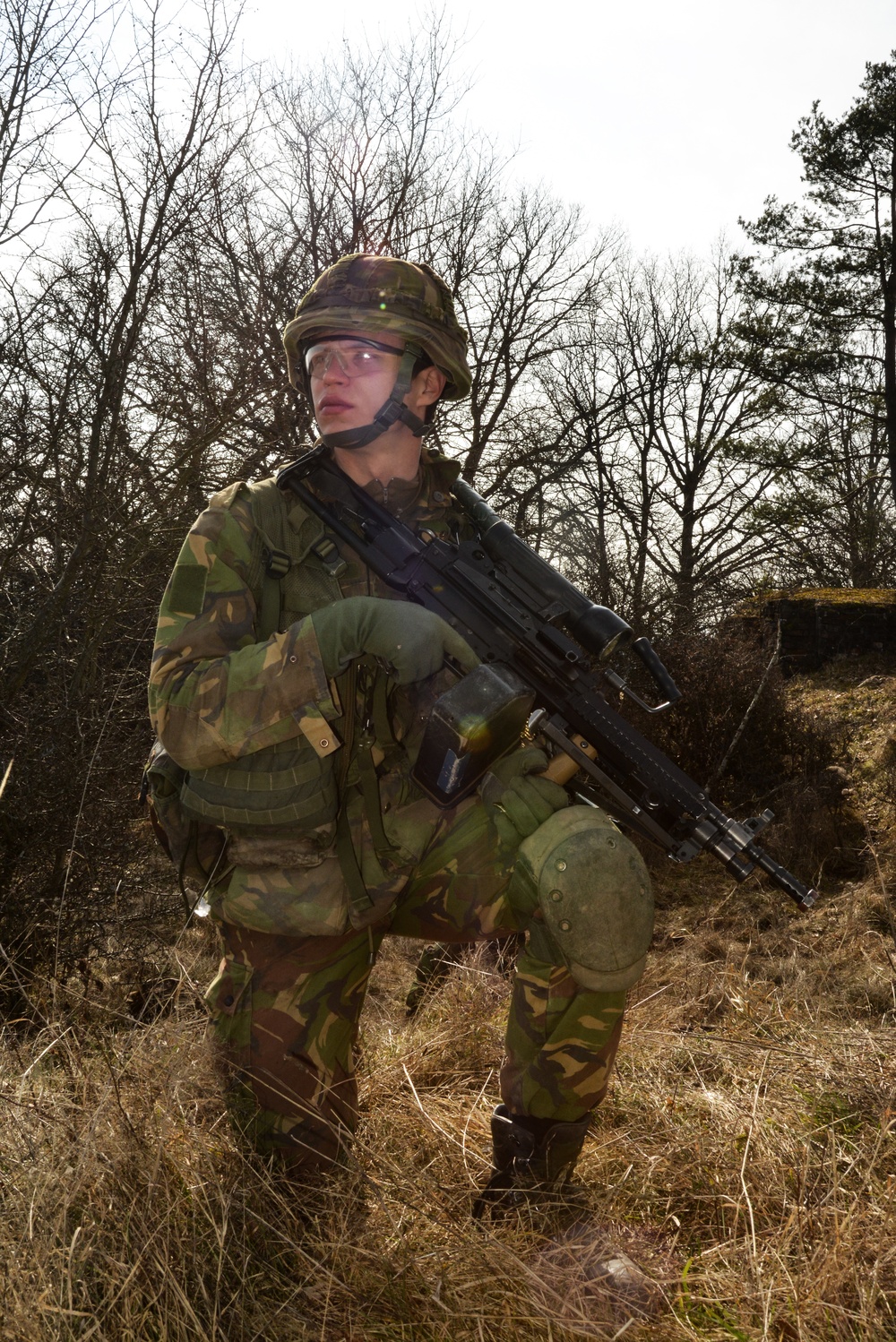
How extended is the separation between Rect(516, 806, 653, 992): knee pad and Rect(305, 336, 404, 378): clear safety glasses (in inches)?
54.3

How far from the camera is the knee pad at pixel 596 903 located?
2135mm

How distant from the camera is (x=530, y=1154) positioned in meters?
2.24

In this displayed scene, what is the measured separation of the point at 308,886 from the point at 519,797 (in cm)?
55

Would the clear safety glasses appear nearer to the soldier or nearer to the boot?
the soldier

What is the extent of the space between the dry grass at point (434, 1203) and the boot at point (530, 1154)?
80 mm

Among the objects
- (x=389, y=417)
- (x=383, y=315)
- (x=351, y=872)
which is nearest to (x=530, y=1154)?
(x=351, y=872)

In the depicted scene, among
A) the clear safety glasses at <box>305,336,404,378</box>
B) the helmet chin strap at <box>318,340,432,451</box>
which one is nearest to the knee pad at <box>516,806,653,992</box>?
the helmet chin strap at <box>318,340,432,451</box>

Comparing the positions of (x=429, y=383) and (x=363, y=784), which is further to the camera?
(x=429, y=383)

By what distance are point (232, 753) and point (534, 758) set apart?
2.46ft

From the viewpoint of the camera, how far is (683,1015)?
3889mm

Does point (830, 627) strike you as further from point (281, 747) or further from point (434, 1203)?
point (434, 1203)

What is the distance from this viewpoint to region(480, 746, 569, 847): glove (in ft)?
7.67

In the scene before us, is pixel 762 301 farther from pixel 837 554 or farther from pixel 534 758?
pixel 534 758

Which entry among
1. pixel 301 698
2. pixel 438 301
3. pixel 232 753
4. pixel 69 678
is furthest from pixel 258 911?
pixel 69 678
